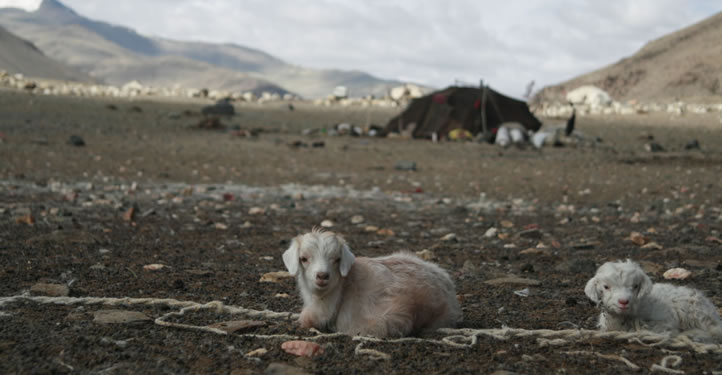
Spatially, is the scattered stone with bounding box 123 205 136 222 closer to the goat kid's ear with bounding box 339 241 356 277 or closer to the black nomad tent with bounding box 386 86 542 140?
the goat kid's ear with bounding box 339 241 356 277

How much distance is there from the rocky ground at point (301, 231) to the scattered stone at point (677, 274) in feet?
0.23

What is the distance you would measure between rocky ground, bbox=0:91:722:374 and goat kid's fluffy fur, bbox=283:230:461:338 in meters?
0.17

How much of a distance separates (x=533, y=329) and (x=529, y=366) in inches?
32.7

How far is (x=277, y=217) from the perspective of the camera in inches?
410

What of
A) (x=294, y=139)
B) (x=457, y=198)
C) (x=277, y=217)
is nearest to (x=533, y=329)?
(x=277, y=217)

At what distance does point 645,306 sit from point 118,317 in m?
3.38

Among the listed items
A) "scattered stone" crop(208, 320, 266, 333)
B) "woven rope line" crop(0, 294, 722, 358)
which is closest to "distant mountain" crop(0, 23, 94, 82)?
"woven rope line" crop(0, 294, 722, 358)

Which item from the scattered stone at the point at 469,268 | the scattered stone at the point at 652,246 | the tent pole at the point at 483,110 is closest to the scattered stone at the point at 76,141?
the tent pole at the point at 483,110

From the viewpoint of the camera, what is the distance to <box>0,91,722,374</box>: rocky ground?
390 cm

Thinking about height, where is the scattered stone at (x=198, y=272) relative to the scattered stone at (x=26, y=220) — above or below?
above

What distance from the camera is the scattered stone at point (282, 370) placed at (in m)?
3.53

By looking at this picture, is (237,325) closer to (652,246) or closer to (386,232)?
(386,232)

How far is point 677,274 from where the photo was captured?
6023mm

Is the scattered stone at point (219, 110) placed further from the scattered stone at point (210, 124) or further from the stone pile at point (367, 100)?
the stone pile at point (367, 100)
